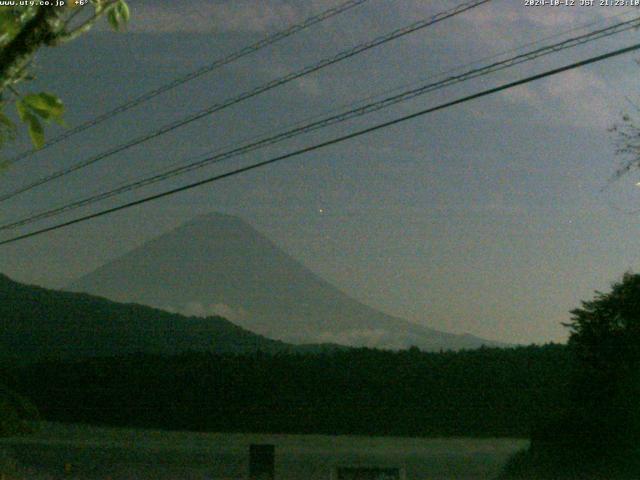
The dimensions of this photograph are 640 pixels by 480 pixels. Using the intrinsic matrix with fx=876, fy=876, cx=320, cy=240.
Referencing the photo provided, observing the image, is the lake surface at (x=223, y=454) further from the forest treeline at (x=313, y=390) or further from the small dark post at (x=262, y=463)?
the small dark post at (x=262, y=463)

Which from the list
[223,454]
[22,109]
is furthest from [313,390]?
[22,109]

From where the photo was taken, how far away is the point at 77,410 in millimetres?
35875

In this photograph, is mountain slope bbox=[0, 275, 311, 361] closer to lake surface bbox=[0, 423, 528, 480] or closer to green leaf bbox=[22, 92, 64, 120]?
lake surface bbox=[0, 423, 528, 480]

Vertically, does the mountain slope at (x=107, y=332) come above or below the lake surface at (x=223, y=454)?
above

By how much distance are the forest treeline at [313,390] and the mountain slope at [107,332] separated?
1620 cm

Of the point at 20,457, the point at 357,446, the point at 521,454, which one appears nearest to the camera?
the point at 521,454

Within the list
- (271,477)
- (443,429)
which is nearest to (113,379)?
(443,429)

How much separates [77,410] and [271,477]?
81.3ft

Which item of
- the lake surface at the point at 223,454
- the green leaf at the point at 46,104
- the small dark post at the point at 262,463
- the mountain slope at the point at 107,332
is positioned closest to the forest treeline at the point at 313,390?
the lake surface at the point at 223,454

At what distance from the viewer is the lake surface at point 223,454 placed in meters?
17.6

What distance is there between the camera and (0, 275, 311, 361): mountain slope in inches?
2148

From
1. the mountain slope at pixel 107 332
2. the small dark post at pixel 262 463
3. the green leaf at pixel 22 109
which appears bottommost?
the small dark post at pixel 262 463

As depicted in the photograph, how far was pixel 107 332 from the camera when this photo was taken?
55.9 meters

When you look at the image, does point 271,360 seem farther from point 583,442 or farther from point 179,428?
point 583,442
